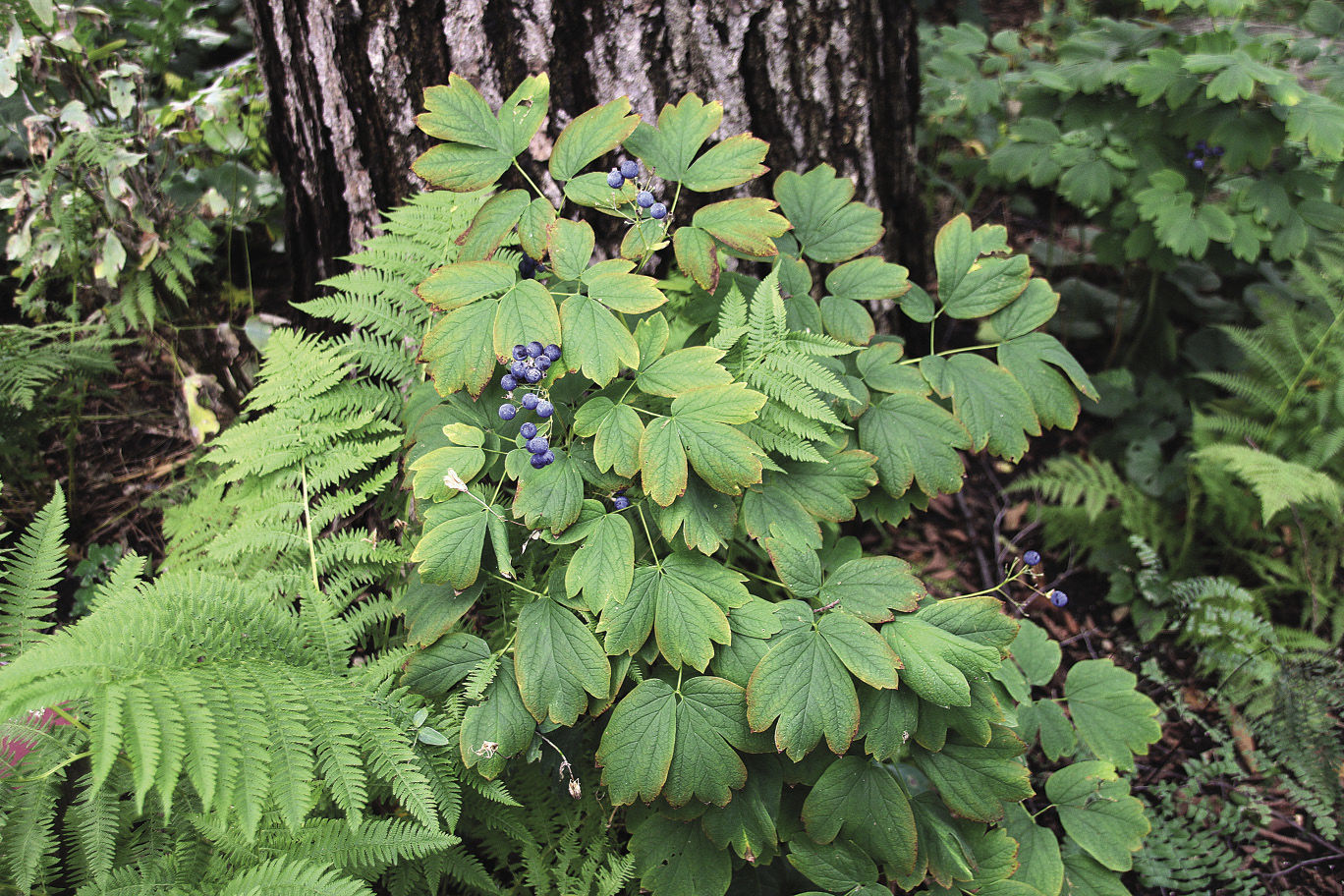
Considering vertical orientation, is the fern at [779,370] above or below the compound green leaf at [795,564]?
above

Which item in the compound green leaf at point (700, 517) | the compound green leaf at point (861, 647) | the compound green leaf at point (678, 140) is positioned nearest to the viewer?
the compound green leaf at point (861, 647)

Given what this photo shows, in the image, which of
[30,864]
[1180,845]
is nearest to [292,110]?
[30,864]

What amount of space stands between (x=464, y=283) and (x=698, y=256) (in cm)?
48

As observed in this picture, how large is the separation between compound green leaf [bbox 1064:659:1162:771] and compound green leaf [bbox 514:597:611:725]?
3.73 feet

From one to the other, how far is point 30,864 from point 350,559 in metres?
0.76

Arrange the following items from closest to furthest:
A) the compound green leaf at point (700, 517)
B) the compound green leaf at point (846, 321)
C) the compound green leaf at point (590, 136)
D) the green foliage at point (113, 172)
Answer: the compound green leaf at point (700, 517)
the compound green leaf at point (590, 136)
the compound green leaf at point (846, 321)
the green foliage at point (113, 172)

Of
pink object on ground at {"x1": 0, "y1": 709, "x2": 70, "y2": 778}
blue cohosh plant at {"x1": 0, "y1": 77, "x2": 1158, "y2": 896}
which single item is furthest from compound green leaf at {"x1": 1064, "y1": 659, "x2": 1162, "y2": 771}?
pink object on ground at {"x1": 0, "y1": 709, "x2": 70, "y2": 778}

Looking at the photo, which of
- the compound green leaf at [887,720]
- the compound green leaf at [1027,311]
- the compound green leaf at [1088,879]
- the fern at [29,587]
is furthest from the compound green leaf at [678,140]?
the compound green leaf at [1088,879]

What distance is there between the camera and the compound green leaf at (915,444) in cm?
166

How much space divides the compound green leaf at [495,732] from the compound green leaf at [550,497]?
33cm

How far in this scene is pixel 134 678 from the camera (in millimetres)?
1194

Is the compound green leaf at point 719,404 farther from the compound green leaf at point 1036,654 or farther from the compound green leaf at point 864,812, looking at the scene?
the compound green leaf at point 1036,654

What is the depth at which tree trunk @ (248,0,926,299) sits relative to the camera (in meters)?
1.99

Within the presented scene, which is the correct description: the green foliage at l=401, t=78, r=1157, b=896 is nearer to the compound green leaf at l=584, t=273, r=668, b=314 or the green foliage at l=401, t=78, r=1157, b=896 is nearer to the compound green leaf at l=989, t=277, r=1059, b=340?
the compound green leaf at l=584, t=273, r=668, b=314
